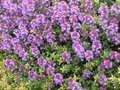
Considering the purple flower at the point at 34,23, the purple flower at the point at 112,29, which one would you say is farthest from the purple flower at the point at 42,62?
the purple flower at the point at 112,29

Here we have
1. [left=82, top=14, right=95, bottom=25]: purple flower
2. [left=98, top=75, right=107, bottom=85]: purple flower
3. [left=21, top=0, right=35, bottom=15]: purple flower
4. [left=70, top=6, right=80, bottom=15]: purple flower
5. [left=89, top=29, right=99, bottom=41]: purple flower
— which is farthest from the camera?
[left=21, top=0, right=35, bottom=15]: purple flower

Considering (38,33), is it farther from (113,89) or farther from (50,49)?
(113,89)

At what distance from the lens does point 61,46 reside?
173 inches

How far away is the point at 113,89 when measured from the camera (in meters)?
4.08

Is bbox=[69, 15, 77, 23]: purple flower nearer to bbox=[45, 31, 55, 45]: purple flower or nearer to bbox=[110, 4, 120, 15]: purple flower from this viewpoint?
bbox=[45, 31, 55, 45]: purple flower

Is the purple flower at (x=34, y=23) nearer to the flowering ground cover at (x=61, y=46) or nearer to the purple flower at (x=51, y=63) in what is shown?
the flowering ground cover at (x=61, y=46)

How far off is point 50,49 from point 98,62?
2.09ft

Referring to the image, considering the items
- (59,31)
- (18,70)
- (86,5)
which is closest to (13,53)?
(18,70)

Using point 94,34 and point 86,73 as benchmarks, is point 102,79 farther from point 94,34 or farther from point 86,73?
point 94,34

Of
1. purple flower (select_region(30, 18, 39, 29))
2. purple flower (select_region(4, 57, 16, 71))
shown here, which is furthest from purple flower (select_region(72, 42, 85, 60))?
purple flower (select_region(4, 57, 16, 71))

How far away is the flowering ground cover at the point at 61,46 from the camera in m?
4.12

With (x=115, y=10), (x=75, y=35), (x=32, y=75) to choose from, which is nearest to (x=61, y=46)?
(x=75, y=35)

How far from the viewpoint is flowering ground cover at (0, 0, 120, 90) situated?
13.5 ft

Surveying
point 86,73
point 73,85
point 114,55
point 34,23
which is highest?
point 34,23
